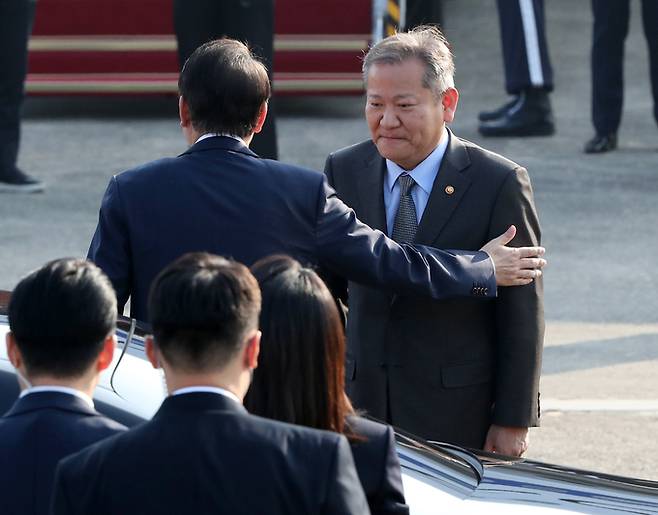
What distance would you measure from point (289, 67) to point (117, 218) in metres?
8.06

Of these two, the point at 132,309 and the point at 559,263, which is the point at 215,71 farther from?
the point at 559,263

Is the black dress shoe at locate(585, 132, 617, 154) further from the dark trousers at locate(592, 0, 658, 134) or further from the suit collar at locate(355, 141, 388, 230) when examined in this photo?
the suit collar at locate(355, 141, 388, 230)

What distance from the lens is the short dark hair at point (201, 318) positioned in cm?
241

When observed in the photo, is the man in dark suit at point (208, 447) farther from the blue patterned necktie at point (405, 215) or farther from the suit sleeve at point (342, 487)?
the blue patterned necktie at point (405, 215)

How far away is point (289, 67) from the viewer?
37.4ft

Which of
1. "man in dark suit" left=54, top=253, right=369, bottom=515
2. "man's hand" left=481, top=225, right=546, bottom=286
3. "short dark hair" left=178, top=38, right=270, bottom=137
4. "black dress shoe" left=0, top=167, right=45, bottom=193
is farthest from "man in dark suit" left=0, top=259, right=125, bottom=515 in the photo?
"black dress shoe" left=0, top=167, right=45, bottom=193

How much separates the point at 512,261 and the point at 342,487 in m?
1.49

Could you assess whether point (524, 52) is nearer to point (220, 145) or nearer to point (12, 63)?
point (12, 63)

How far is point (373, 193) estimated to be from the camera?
157 inches

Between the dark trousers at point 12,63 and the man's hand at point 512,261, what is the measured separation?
232 inches

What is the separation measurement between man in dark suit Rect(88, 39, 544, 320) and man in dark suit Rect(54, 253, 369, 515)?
943 mm

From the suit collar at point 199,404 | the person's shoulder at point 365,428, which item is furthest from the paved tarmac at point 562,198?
the suit collar at point 199,404

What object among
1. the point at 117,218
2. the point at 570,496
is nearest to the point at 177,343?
the point at 117,218

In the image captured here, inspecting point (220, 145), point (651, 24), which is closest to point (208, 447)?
point (220, 145)
